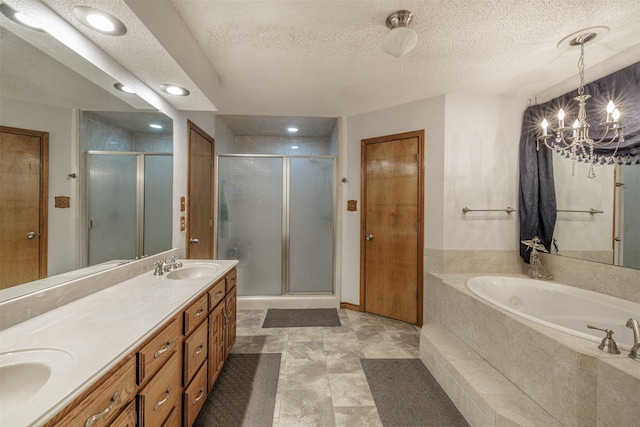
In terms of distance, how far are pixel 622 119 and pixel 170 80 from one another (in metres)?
3.15

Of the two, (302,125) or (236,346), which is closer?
(236,346)

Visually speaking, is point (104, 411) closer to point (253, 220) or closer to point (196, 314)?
point (196, 314)

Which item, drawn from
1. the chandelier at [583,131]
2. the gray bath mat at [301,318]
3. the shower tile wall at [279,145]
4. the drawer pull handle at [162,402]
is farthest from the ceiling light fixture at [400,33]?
the shower tile wall at [279,145]

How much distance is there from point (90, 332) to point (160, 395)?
382 mm

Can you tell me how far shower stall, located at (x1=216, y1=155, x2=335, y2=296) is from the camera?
3129 mm

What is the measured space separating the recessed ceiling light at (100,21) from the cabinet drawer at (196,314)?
1.38 m

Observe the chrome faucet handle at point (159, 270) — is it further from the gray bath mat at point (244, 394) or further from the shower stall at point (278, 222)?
the shower stall at point (278, 222)

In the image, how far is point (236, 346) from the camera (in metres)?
2.18

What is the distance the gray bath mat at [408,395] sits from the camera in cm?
A: 144

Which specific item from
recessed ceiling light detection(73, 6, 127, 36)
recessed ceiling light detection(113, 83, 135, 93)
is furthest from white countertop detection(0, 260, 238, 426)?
recessed ceiling light detection(73, 6, 127, 36)

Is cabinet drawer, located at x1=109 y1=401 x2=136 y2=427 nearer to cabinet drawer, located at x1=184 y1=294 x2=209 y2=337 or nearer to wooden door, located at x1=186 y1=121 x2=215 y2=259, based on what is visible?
cabinet drawer, located at x1=184 y1=294 x2=209 y2=337

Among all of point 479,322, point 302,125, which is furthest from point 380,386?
point 302,125

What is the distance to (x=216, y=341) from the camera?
160cm

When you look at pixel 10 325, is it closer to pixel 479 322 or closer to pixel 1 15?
pixel 1 15
